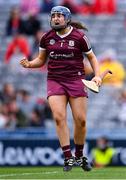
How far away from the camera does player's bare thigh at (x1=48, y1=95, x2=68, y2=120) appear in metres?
13.6

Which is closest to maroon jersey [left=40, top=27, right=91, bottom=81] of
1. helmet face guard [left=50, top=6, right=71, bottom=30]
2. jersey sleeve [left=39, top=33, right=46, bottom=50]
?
jersey sleeve [left=39, top=33, right=46, bottom=50]

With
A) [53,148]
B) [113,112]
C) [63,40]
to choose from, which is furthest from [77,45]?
[113,112]

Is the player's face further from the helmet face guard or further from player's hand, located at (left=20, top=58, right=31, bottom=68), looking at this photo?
player's hand, located at (left=20, top=58, right=31, bottom=68)

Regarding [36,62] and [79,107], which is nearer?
[79,107]

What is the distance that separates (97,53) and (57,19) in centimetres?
1208

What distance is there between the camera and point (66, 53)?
1387 cm

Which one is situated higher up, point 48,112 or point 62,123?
point 62,123

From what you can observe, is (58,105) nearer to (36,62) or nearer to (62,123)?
(62,123)

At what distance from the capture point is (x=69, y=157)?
1371 centimetres

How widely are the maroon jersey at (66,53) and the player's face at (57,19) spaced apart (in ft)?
0.71

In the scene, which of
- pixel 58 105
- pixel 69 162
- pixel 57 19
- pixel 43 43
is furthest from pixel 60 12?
pixel 69 162

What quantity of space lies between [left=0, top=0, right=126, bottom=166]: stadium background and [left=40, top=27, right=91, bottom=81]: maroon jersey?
6.87 meters

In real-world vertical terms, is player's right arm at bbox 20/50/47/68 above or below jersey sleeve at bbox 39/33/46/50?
below

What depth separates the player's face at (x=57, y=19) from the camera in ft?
45.3
